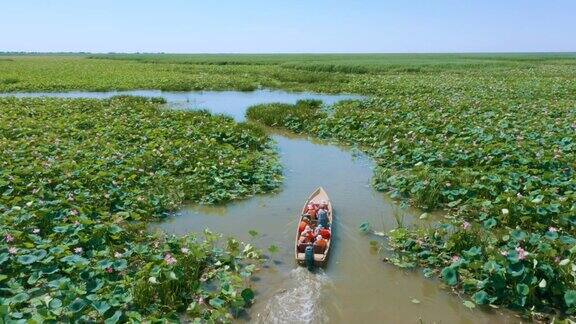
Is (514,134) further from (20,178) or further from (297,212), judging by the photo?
(20,178)

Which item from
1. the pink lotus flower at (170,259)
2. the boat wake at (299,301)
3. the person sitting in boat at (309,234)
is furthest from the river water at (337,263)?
the pink lotus flower at (170,259)

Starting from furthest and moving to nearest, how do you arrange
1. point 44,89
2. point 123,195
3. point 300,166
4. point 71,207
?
point 44,89 < point 300,166 < point 123,195 < point 71,207

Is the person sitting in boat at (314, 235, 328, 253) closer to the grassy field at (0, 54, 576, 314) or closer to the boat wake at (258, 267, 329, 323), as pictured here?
the boat wake at (258, 267, 329, 323)

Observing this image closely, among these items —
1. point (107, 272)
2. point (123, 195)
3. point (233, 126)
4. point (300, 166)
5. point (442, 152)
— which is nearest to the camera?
point (107, 272)

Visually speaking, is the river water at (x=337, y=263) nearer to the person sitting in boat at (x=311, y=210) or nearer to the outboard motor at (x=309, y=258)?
the outboard motor at (x=309, y=258)

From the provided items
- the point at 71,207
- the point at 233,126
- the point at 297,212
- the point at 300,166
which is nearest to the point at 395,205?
the point at 297,212

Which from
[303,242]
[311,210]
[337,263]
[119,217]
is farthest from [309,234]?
[119,217]

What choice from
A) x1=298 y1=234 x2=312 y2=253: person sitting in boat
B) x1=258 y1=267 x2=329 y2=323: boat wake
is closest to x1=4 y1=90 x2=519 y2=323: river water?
x1=258 y1=267 x2=329 y2=323: boat wake
